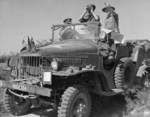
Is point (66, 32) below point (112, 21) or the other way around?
below

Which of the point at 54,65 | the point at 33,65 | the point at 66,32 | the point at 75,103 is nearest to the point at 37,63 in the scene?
the point at 33,65

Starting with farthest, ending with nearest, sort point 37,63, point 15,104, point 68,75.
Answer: point 15,104 < point 37,63 < point 68,75

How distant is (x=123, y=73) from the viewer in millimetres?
6094

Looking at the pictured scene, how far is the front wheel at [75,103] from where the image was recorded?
4387 mm

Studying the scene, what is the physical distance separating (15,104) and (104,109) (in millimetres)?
2344

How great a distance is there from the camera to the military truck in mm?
4504

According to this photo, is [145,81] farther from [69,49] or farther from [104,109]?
[69,49]

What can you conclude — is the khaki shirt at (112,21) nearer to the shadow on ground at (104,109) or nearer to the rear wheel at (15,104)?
the shadow on ground at (104,109)

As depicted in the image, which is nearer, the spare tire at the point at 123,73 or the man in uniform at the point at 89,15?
the spare tire at the point at 123,73

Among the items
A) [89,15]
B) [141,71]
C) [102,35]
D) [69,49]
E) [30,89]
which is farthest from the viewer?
[141,71]

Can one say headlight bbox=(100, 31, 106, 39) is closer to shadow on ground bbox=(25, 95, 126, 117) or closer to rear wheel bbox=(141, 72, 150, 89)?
shadow on ground bbox=(25, 95, 126, 117)

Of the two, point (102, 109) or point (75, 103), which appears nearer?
point (75, 103)

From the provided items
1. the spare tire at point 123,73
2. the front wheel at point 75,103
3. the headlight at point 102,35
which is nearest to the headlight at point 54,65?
the front wheel at point 75,103

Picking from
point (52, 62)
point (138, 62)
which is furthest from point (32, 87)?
point (138, 62)
